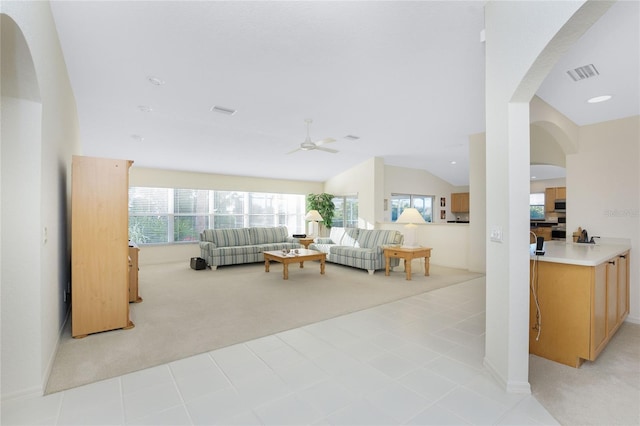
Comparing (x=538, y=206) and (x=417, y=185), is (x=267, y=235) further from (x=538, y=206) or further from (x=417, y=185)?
(x=538, y=206)

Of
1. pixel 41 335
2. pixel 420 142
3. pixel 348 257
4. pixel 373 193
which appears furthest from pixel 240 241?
pixel 41 335

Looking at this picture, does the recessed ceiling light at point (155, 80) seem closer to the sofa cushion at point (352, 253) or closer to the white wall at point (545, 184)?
the sofa cushion at point (352, 253)

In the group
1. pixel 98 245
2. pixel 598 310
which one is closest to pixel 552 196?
pixel 598 310

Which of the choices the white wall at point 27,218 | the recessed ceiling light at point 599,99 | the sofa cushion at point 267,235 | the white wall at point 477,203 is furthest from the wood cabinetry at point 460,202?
the white wall at point 27,218

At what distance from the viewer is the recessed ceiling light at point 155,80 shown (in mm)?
3768

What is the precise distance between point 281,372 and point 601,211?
418 cm

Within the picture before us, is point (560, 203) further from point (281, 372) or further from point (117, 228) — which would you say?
point (117, 228)

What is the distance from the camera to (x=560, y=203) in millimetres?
8367

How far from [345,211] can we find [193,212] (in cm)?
438

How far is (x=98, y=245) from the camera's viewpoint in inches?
122

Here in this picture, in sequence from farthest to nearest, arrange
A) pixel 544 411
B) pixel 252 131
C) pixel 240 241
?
pixel 240 241
pixel 252 131
pixel 544 411

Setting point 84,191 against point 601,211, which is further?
point 601,211

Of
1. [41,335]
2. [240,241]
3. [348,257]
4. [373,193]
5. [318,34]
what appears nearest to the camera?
[41,335]

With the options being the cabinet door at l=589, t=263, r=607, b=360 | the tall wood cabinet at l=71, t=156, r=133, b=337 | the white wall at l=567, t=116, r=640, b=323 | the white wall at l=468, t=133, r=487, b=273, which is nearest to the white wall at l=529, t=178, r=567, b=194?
the white wall at l=468, t=133, r=487, b=273
